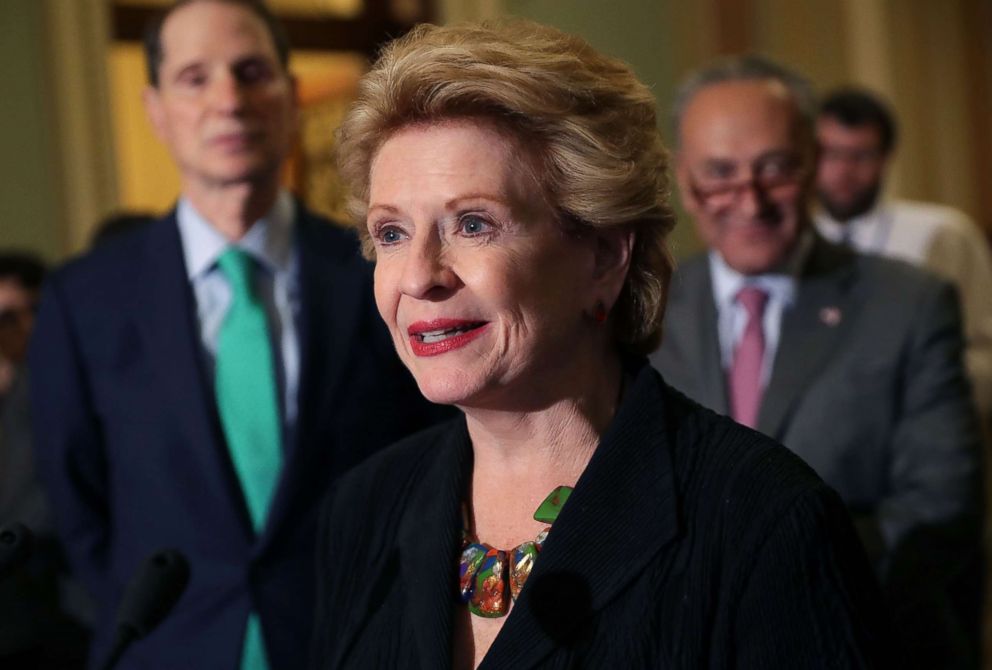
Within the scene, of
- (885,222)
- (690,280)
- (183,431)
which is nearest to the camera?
(183,431)

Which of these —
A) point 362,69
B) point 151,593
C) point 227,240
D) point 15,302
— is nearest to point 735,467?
point 151,593

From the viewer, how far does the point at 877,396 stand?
247cm

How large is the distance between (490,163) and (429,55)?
0.51 feet

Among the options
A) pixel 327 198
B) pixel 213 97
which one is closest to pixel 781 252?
pixel 213 97

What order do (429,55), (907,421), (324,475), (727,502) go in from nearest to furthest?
(727,502), (429,55), (324,475), (907,421)

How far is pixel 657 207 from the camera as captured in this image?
1.76 m

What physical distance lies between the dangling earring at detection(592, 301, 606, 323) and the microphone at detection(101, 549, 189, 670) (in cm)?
58

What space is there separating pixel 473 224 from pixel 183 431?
0.90 m

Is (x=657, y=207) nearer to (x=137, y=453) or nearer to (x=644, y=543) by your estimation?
(x=644, y=543)

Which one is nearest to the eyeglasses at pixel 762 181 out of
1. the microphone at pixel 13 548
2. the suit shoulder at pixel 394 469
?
the suit shoulder at pixel 394 469

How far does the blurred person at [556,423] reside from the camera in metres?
1.47

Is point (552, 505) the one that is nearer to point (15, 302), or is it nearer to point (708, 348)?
point (708, 348)

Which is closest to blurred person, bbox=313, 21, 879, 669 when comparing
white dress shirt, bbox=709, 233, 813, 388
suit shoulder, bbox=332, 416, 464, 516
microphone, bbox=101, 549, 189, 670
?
suit shoulder, bbox=332, 416, 464, 516

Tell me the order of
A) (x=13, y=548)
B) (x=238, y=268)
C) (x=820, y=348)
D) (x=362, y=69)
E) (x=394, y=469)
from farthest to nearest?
(x=362, y=69) < (x=820, y=348) < (x=238, y=268) < (x=394, y=469) < (x=13, y=548)
